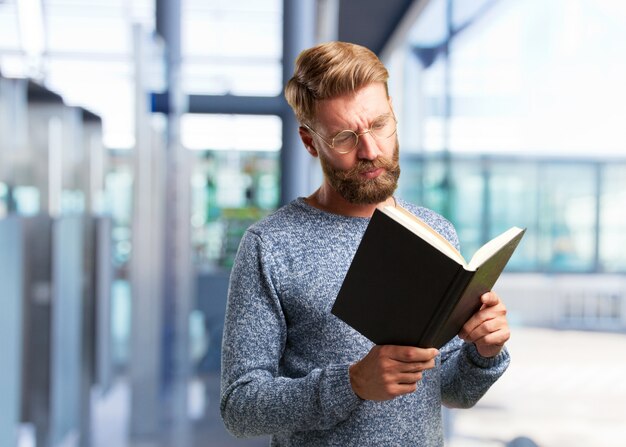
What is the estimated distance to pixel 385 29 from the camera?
6.39m

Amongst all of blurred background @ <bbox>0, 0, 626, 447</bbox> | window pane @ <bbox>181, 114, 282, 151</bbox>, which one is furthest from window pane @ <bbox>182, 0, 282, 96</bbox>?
window pane @ <bbox>181, 114, 282, 151</bbox>

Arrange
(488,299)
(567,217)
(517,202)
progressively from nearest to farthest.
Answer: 1. (488,299)
2. (567,217)
3. (517,202)

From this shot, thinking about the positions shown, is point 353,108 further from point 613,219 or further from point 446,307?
point 613,219

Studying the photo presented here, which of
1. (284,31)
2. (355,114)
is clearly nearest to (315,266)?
(355,114)

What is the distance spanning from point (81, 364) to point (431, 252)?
Result: 4547 mm

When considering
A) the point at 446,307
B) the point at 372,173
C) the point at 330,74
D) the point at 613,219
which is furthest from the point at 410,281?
the point at 613,219

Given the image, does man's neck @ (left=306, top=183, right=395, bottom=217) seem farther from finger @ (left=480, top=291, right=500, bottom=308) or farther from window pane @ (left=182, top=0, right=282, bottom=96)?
window pane @ (left=182, top=0, right=282, bottom=96)

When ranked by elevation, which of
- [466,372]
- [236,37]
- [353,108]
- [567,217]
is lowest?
[466,372]

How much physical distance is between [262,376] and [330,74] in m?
0.56

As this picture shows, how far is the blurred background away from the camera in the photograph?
7.39ft

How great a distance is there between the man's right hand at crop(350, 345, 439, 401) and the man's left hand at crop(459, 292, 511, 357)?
0.11 meters

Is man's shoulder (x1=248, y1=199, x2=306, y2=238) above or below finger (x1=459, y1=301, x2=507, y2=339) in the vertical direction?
above

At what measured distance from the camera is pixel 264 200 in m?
6.08

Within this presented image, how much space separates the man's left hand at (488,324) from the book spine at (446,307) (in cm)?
9
